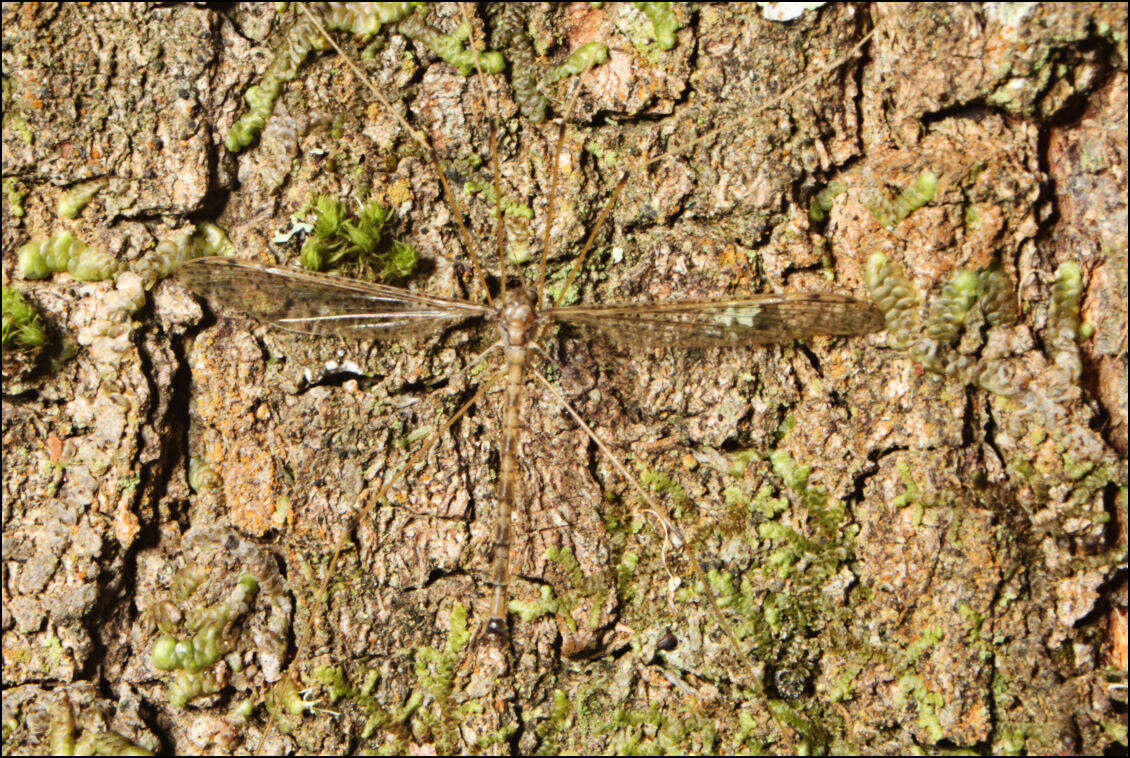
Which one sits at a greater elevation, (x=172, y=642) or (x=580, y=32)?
(x=580, y=32)

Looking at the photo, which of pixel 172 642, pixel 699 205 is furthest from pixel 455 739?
pixel 699 205

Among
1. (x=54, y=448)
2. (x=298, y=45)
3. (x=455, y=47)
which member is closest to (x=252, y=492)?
(x=54, y=448)

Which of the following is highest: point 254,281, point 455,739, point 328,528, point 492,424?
point 254,281

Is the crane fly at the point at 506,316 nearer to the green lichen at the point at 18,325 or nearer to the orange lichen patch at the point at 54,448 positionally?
the green lichen at the point at 18,325

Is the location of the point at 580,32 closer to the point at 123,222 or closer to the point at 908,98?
the point at 908,98

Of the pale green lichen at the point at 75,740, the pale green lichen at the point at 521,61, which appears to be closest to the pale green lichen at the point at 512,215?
the pale green lichen at the point at 521,61

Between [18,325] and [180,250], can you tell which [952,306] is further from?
[18,325]

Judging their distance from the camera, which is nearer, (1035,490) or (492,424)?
(1035,490)

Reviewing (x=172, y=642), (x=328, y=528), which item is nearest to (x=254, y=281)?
(x=328, y=528)
